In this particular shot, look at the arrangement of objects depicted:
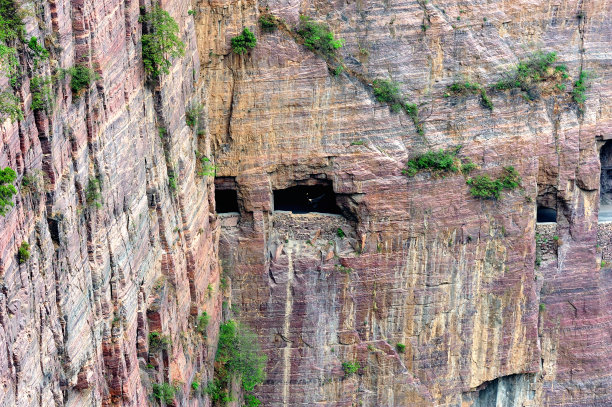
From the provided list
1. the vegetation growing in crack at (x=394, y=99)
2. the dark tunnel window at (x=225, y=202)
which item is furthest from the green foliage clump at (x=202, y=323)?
the vegetation growing in crack at (x=394, y=99)

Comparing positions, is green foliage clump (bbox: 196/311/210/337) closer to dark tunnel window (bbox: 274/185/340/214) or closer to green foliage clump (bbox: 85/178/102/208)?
dark tunnel window (bbox: 274/185/340/214)

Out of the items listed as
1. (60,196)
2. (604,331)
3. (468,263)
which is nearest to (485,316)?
(468,263)

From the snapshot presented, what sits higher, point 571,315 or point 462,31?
point 462,31

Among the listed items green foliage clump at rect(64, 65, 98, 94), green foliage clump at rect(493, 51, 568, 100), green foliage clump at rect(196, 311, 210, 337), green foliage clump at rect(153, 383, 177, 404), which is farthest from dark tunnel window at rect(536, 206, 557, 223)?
green foliage clump at rect(64, 65, 98, 94)

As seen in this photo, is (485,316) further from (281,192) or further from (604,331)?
(281,192)

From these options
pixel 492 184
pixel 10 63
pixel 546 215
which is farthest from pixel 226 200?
pixel 10 63

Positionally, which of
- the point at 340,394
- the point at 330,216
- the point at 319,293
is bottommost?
the point at 340,394
